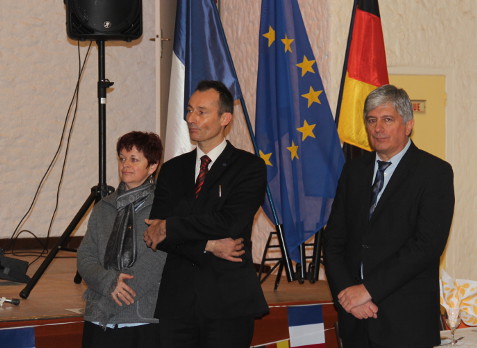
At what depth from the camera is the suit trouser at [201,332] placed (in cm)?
270

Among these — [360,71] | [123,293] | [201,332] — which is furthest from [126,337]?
[360,71]

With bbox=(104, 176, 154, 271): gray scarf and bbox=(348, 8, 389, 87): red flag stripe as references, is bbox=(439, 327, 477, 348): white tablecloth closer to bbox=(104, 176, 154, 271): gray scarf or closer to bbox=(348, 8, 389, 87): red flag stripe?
bbox=(104, 176, 154, 271): gray scarf

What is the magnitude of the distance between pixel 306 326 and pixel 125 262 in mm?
1517

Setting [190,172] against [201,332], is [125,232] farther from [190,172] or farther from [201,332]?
[201,332]

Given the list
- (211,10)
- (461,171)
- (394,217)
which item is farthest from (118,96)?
(394,217)

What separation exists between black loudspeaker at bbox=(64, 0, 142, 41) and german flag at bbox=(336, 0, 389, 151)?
126 centimetres

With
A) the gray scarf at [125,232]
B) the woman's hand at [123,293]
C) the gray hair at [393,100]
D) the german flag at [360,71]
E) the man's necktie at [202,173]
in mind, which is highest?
the german flag at [360,71]

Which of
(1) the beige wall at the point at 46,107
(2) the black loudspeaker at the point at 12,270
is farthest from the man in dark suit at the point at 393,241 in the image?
(1) the beige wall at the point at 46,107

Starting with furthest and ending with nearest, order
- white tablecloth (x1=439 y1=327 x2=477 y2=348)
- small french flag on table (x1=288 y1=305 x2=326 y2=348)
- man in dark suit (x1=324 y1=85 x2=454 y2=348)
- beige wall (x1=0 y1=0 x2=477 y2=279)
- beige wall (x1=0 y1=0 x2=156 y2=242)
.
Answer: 1. beige wall (x1=0 y1=0 x2=156 y2=242)
2. beige wall (x1=0 y1=0 x2=477 y2=279)
3. small french flag on table (x1=288 y1=305 x2=326 y2=348)
4. man in dark suit (x1=324 y1=85 x2=454 y2=348)
5. white tablecloth (x1=439 y1=327 x2=477 y2=348)

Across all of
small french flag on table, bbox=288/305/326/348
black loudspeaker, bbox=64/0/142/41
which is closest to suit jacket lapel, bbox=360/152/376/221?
small french flag on table, bbox=288/305/326/348

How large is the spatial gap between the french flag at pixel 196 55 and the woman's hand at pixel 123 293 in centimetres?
170

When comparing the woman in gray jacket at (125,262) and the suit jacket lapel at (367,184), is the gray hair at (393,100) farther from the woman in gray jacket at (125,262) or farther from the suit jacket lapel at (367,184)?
the woman in gray jacket at (125,262)

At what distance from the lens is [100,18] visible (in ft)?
14.2

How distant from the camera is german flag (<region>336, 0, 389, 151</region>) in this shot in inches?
175
